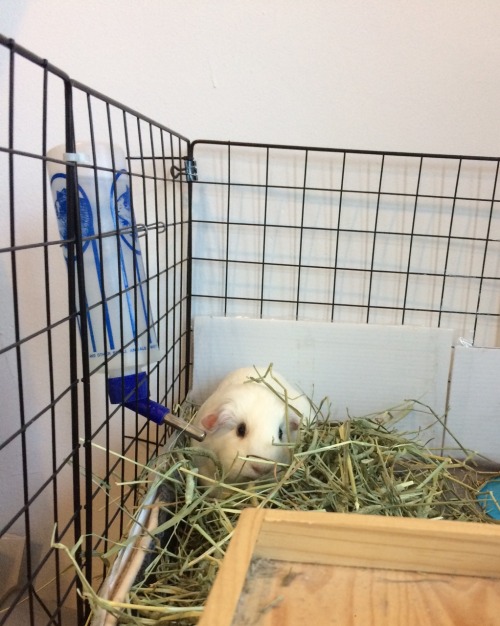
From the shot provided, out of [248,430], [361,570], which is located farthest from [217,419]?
[361,570]

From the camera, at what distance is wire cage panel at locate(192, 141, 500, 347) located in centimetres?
116

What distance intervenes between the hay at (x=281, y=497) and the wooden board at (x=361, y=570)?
19 cm

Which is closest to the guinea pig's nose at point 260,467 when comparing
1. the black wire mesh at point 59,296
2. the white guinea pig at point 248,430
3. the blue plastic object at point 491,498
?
the white guinea pig at point 248,430

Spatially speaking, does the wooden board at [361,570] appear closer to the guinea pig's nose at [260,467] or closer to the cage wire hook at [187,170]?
the guinea pig's nose at [260,467]

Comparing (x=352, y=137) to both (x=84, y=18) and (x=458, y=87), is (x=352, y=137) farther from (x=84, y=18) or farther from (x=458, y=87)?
(x=84, y=18)

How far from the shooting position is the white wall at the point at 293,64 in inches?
43.0

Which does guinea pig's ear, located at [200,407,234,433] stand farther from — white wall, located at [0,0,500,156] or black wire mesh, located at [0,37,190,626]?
white wall, located at [0,0,500,156]

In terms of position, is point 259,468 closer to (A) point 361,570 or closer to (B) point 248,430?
(B) point 248,430

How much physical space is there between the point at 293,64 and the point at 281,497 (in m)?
0.93

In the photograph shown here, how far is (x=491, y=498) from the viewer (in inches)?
40.3

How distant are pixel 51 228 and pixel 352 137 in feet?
2.50

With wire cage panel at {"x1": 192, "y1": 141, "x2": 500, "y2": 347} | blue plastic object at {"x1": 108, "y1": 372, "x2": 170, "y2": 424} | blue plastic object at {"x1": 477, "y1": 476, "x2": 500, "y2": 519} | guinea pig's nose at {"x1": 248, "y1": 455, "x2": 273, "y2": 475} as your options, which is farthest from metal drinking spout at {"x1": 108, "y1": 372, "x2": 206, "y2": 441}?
blue plastic object at {"x1": 477, "y1": 476, "x2": 500, "y2": 519}

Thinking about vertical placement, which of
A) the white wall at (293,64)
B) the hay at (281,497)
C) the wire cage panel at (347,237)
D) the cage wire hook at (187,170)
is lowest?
the hay at (281,497)

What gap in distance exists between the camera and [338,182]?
3.86 feet
